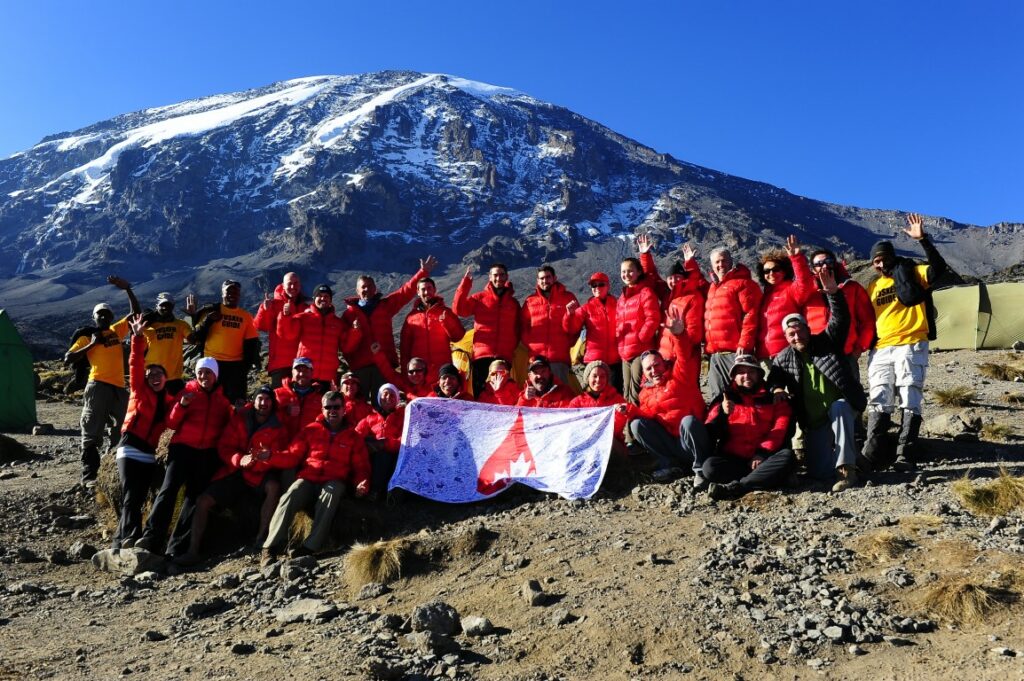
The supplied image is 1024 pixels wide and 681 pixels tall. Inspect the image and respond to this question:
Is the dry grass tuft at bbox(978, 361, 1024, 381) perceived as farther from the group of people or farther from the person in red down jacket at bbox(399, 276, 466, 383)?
the person in red down jacket at bbox(399, 276, 466, 383)

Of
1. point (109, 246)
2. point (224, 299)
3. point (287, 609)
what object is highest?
point (109, 246)

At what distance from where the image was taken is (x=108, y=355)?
1016cm

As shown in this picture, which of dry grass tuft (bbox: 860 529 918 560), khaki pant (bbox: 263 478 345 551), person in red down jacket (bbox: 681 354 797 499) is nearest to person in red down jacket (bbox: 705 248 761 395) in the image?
person in red down jacket (bbox: 681 354 797 499)

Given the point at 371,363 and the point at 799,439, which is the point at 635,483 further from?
the point at 371,363

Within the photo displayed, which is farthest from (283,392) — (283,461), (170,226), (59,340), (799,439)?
(170,226)

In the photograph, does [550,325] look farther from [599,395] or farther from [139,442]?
[139,442]

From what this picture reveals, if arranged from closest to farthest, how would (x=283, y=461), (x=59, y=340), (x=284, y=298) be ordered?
1. (x=283, y=461)
2. (x=284, y=298)
3. (x=59, y=340)

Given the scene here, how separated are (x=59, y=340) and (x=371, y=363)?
92301mm

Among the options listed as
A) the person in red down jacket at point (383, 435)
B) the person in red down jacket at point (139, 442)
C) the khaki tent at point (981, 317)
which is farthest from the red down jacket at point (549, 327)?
the khaki tent at point (981, 317)

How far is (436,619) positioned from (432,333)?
17.2 ft

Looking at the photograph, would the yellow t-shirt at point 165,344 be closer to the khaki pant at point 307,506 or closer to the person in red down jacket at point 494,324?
the khaki pant at point 307,506

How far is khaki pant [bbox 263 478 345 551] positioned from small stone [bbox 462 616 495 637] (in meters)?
2.27

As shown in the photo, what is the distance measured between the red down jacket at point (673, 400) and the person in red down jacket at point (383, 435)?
7.79 ft

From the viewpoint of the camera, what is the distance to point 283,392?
8.22 metres
